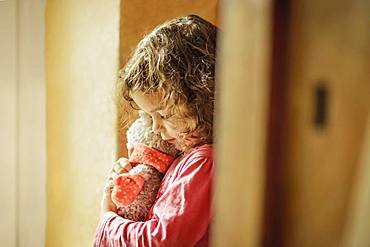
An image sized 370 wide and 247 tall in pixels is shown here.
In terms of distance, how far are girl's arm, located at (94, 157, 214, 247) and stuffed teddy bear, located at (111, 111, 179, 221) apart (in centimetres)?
7

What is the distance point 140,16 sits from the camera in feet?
3.76

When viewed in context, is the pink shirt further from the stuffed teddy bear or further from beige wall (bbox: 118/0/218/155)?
beige wall (bbox: 118/0/218/155)

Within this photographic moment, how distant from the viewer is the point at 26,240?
1568 millimetres

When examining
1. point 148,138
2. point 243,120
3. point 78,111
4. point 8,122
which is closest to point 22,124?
point 8,122

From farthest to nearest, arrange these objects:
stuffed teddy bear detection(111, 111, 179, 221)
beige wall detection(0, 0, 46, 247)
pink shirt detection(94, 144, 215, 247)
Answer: beige wall detection(0, 0, 46, 247) → stuffed teddy bear detection(111, 111, 179, 221) → pink shirt detection(94, 144, 215, 247)

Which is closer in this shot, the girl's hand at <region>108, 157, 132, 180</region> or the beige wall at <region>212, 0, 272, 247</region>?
the beige wall at <region>212, 0, 272, 247</region>

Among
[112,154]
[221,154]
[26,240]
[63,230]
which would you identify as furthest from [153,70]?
[26,240]

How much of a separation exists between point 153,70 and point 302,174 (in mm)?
597

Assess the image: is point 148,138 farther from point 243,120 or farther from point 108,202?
point 243,120

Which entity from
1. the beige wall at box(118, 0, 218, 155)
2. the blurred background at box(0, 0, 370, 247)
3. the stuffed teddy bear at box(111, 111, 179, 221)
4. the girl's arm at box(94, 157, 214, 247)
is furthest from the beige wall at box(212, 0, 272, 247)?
the beige wall at box(118, 0, 218, 155)

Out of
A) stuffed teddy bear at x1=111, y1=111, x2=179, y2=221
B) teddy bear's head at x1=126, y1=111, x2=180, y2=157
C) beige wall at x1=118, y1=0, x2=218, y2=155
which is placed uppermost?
beige wall at x1=118, y1=0, x2=218, y2=155

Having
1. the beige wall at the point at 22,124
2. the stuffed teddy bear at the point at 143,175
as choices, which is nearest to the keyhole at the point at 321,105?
the stuffed teddy bear at the point at 143,175

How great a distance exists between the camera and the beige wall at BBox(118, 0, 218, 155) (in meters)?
1.13

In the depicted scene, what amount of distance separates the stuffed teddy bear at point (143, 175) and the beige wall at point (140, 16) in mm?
231
